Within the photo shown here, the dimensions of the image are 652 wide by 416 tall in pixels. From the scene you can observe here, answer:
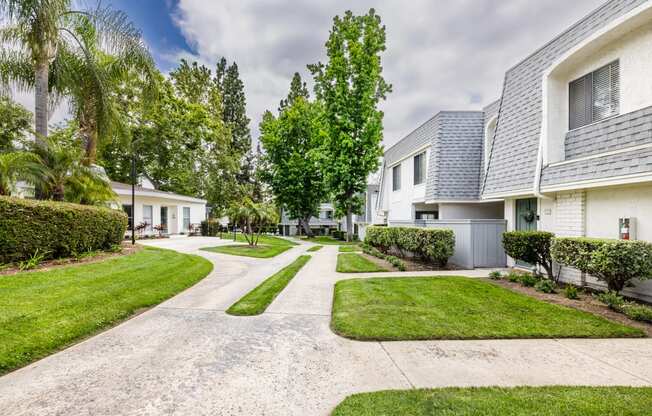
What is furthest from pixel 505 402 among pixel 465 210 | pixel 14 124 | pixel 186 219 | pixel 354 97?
pixel 186 219

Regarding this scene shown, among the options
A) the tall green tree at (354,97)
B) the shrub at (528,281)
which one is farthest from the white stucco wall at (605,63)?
the tall green tree at (354,97)

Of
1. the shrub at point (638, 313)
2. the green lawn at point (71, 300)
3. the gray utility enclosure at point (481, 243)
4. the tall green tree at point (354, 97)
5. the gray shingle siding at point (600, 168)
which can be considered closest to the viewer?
the green lawn at point (71, 300)

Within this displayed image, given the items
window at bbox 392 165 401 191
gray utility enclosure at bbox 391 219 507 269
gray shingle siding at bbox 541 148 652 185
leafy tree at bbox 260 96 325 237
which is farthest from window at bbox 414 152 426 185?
leafy tree at bbox 260 96 325 237

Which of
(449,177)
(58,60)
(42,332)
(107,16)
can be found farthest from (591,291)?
(58,60)

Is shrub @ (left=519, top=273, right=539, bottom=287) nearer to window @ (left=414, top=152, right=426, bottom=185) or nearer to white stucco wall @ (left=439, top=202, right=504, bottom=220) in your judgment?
white stucco wall @ (left=439, top=202, right=504, bottom=220)

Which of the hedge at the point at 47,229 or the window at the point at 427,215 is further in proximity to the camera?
the window at the point at 427,215

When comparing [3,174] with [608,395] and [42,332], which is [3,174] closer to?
[42,332]

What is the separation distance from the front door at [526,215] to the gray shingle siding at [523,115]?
75 centimetres

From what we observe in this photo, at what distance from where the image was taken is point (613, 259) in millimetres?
5340

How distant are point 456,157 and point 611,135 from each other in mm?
6263

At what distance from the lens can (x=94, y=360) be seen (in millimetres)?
3371

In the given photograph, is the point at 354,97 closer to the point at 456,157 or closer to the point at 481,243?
the point at 456,157

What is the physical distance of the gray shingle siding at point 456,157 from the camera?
489 inches

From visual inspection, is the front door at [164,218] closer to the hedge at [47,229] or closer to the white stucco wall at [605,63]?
the hedge at [47,229]
